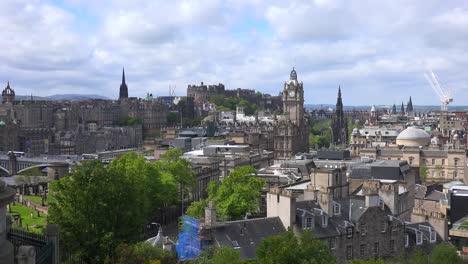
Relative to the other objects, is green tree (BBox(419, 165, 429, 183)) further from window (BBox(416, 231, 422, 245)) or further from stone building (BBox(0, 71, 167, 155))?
stone building (BBox(0, 71, 167, 155))

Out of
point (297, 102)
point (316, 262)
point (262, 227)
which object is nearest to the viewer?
point (316, 262)

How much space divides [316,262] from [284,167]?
5199 cm

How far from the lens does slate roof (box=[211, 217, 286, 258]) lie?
1459 inches

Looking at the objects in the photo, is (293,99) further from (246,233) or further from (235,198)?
(246,233)

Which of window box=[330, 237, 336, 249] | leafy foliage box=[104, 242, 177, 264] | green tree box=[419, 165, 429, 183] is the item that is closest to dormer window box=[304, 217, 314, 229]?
window box=[330, 237, 336, 249]

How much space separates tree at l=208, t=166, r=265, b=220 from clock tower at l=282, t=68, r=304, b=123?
281 ft

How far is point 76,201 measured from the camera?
3559cm

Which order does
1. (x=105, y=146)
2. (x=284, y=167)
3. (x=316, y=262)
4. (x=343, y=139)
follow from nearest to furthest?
(x=316, y=262)
(x=284, y=167)
(x=105, y=146)
(x=343, y=139)

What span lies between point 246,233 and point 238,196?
14933 mm

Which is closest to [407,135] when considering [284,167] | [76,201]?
[284,167]

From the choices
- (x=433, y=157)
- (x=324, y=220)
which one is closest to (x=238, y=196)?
(x=324, y=220)

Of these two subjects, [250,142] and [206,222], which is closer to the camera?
[206,222]

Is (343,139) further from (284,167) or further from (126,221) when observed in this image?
(126,221)

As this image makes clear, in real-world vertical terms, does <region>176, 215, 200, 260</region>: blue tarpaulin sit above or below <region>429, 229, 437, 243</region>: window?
above
